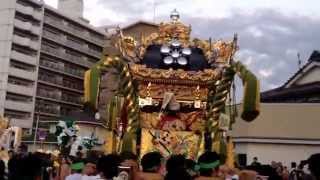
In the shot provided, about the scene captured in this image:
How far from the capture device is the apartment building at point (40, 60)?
63625mm

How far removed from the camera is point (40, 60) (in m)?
68.5

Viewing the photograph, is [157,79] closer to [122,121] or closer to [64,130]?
[122,121]

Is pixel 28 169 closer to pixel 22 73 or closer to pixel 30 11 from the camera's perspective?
pixel 22 73

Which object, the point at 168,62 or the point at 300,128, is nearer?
the point at 168,62

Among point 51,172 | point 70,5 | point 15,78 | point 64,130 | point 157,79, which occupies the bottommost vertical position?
point 51,172

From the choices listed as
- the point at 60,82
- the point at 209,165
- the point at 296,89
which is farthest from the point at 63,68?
the point at 209,165

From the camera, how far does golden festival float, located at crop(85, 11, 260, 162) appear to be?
14.1m

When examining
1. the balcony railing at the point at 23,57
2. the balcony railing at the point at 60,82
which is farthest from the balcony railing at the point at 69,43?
the balcony railing at the point at 60,82

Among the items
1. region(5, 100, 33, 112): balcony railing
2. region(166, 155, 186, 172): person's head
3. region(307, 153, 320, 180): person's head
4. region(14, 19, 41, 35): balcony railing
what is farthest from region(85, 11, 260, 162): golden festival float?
region(14, 19, 41, 35): balcony railing

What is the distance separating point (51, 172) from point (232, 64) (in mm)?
5834

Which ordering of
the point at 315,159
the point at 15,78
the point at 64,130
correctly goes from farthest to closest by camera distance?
the point at 15,78, the point at 64,130, the point at 315,159

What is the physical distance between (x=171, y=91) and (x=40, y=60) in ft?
183

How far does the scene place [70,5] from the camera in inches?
3145

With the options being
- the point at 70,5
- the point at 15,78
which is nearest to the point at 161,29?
the point at 15,78
